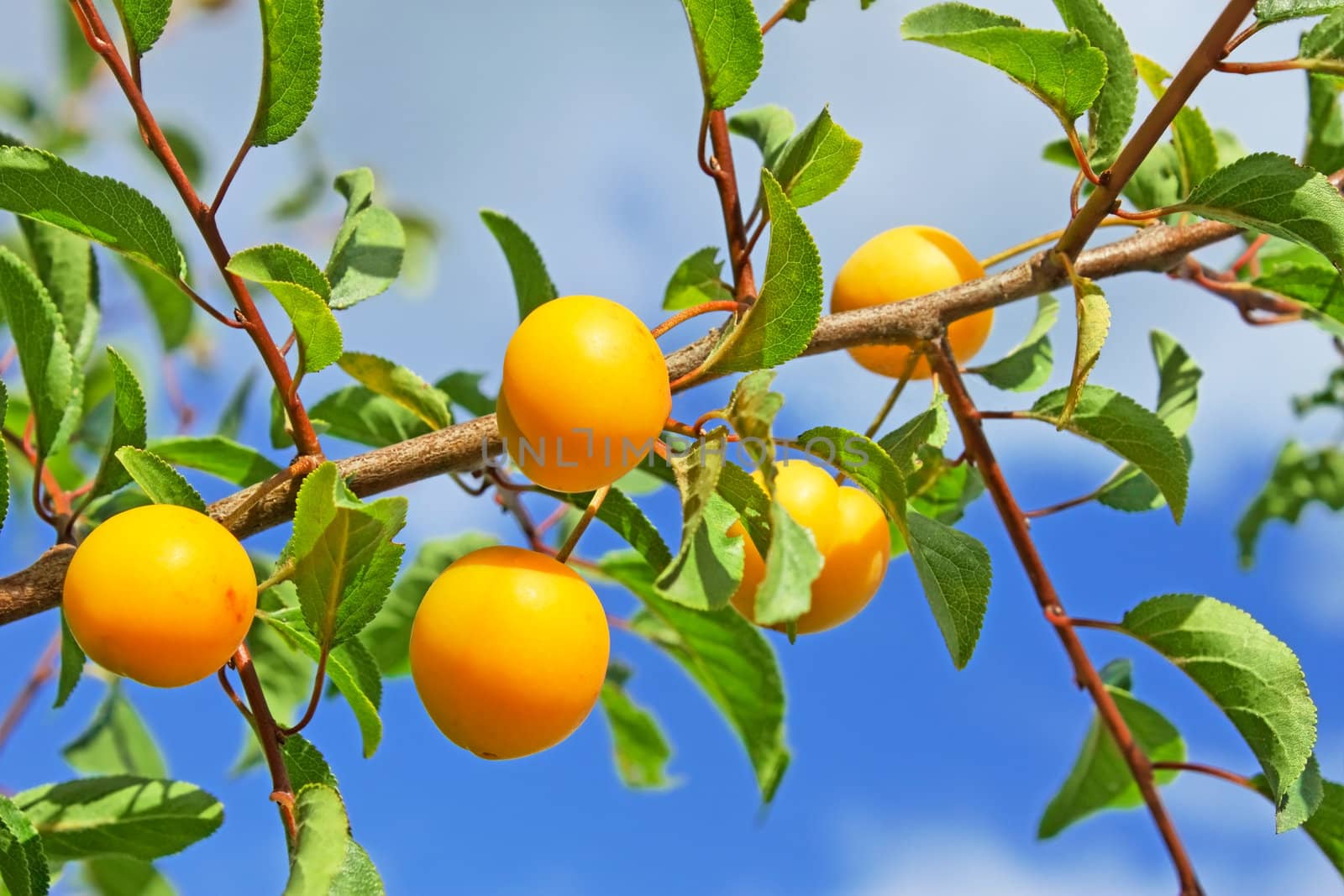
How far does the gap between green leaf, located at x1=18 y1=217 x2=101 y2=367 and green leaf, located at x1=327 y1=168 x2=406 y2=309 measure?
55 centimetres

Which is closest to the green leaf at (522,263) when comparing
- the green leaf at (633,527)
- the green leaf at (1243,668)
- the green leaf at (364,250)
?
the green leaf at (364,250)

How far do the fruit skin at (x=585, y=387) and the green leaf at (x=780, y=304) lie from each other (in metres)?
0.10

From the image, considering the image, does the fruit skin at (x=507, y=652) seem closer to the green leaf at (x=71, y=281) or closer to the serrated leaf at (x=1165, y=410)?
the green leaf at (x=71, y=281)

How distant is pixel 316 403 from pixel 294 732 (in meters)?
0.67

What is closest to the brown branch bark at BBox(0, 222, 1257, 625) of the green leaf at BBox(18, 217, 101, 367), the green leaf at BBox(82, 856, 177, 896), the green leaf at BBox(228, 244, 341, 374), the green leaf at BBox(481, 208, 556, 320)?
the green leaf at BBox(228, 244, 341, 374)

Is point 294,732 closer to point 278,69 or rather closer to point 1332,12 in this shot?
point 278,69

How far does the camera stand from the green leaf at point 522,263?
5.22 ft

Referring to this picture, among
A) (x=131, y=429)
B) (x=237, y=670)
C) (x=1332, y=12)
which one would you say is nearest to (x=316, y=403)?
(x=131, y=429)

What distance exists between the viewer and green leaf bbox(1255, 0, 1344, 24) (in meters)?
1.15

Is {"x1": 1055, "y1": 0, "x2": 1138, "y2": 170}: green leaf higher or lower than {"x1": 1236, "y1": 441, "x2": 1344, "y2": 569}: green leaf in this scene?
lower

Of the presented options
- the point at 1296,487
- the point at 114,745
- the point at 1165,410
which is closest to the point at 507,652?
the point at 1165,410

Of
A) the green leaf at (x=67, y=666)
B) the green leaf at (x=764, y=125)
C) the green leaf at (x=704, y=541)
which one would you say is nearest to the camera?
the green leaf at (x=704, y=541)

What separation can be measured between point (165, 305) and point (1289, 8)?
2.13 metres

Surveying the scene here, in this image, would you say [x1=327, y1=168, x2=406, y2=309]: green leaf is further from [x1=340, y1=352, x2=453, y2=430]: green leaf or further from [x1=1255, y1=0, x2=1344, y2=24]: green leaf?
[x1=1255, y1=0, x2=1344, y2=24]: green leaf
